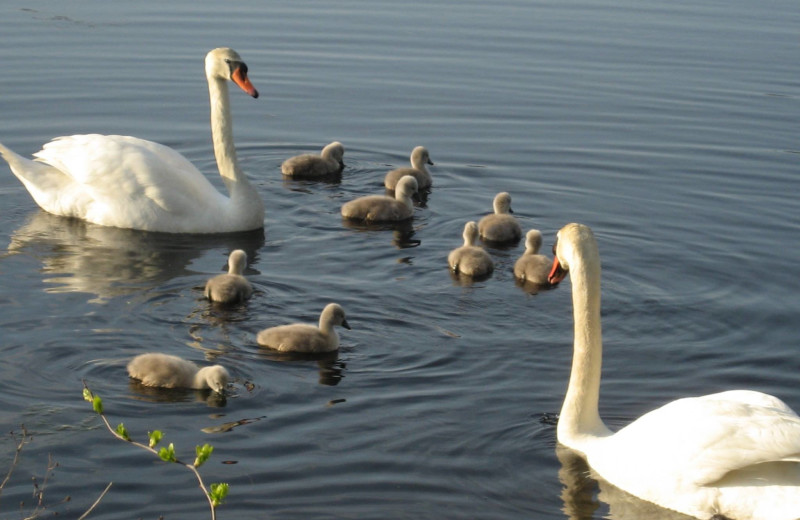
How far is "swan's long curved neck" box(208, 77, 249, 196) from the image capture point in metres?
13.6

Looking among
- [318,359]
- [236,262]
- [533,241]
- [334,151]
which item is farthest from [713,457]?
[334,151]

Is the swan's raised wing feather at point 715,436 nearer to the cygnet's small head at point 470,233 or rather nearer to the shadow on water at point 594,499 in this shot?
the shadow on water at point 594,499

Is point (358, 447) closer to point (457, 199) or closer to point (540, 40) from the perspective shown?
point (457, 199)

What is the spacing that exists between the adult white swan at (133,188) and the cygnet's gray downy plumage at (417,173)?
170cm

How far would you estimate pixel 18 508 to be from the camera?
289 inches

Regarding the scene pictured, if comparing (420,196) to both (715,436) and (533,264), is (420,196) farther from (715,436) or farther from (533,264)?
(715,436)

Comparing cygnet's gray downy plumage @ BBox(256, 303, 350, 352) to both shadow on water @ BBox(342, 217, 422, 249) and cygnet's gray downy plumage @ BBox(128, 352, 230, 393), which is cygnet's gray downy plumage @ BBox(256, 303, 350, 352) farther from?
shadow on water @ BBox(342, 217, 422, 249)

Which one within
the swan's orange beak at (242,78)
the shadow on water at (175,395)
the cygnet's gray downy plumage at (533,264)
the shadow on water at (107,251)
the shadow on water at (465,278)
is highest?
the swan's orange beak at (242,78)

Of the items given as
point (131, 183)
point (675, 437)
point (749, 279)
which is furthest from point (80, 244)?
point (675, 437)

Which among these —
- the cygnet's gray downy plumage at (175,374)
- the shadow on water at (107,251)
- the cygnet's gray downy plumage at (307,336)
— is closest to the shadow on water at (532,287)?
the cygnet's gray downy plumage at (307,336)

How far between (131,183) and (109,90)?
18.0 feet

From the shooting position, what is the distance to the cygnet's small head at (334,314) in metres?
9.84

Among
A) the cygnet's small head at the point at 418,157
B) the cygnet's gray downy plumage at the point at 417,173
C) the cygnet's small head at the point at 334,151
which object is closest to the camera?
the cygnet's gray downy plumage at the point at 417,173

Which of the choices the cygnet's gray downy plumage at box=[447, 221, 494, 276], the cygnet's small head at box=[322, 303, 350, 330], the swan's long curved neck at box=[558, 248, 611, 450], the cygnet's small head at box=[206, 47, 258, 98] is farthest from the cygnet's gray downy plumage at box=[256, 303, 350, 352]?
the cygnet's small head at box=[206, 47, 258, 98]
